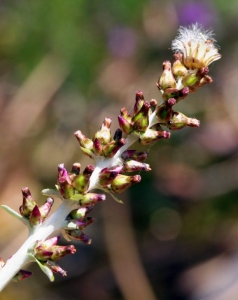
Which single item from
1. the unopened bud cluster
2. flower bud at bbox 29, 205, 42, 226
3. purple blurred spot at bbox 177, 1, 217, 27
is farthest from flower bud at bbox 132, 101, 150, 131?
purple blurred spot at bbox 177, 1, 217, 27

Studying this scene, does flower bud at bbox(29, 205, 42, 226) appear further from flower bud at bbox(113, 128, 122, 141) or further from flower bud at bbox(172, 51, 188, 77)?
flower bud at bbox(172, 51, 188, 77)

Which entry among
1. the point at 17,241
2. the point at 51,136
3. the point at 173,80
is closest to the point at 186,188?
the point at 51,136

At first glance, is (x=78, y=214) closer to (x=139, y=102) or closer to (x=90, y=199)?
(x=90, y=199)

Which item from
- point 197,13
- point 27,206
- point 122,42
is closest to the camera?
point 27,206

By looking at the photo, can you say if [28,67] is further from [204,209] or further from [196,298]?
[196,298]

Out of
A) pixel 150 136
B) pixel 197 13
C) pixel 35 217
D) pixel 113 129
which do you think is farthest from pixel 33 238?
pixel 197 13
